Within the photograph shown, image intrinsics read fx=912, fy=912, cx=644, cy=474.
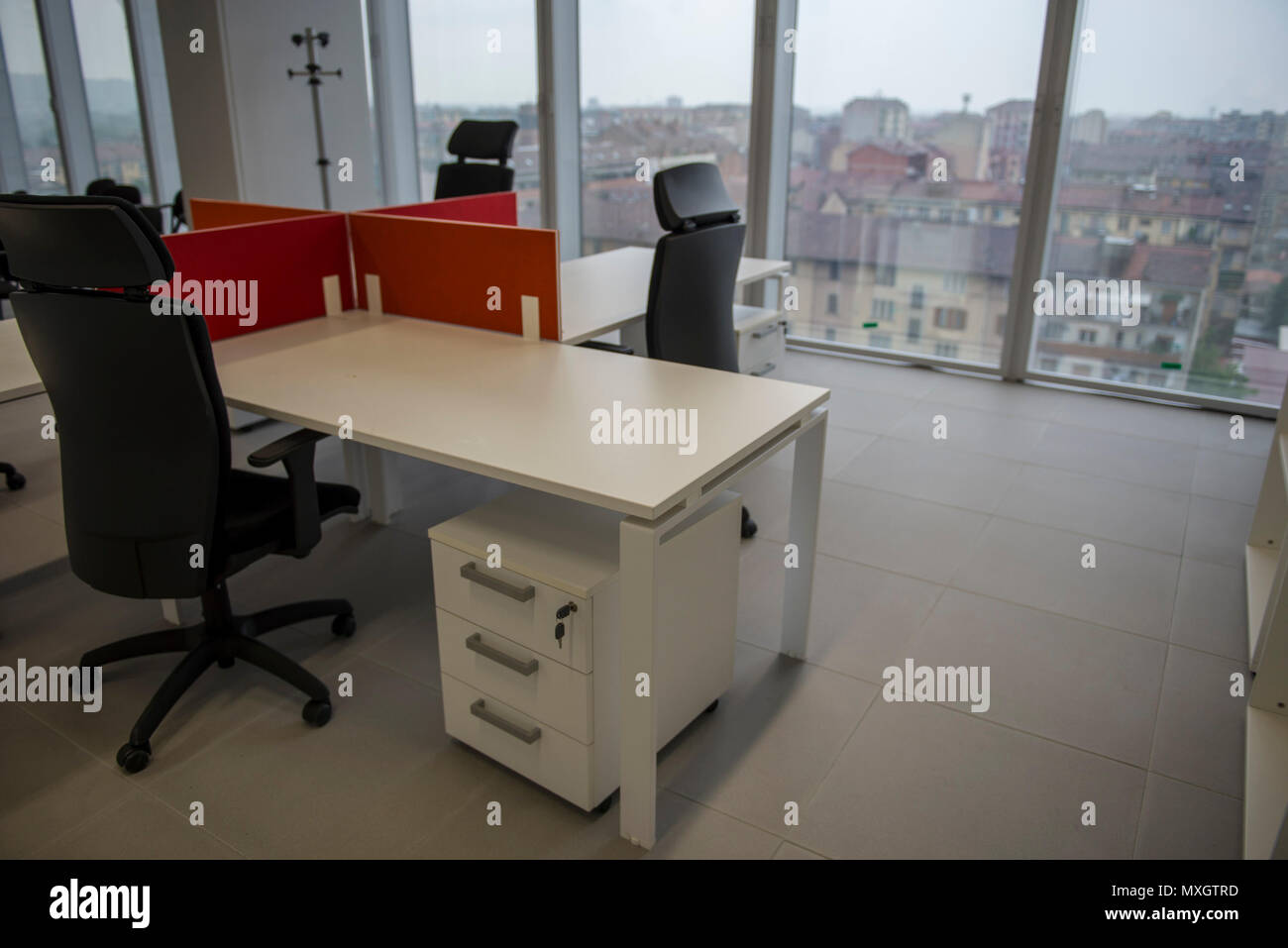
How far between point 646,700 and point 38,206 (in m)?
1.52

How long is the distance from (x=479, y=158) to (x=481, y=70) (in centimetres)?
203

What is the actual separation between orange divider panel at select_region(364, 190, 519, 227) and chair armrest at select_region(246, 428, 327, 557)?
1.12m

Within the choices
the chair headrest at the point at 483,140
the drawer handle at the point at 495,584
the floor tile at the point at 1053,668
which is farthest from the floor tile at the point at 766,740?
the chair headrest at the point at 483,140

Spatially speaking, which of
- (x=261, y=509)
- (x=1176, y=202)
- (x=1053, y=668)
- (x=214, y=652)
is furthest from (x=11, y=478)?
(x=1176, y=202)

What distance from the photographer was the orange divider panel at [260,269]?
2688 mm

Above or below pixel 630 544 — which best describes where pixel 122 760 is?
below

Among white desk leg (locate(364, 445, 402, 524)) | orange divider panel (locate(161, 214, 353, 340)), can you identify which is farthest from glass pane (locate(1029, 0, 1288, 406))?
orange divider panel (locate(161, 214, 353, 340))

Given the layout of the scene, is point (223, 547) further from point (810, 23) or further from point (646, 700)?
point (810, 23)

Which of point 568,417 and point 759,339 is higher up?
point 568,417

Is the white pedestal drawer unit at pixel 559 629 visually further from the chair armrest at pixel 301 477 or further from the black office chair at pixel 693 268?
the black office chair at pixel 693 268

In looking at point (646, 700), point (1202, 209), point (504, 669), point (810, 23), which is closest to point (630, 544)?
point (646, 700)

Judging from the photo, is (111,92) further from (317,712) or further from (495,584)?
(495,584)

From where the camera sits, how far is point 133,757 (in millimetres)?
2084

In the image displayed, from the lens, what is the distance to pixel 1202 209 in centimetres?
434
